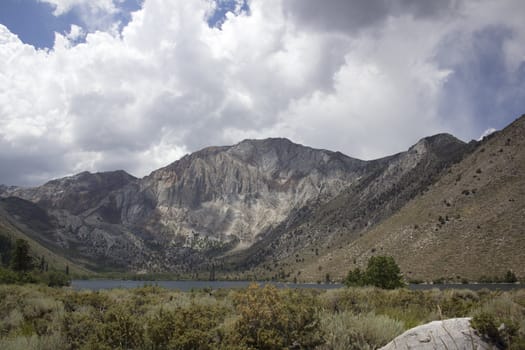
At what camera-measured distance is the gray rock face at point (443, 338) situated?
6.33 meters

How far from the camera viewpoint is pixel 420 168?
18912 cm

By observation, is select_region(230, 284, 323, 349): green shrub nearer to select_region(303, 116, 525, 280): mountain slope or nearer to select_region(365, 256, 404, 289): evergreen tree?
select_region(365, 256, 404, 289): evergreen tree

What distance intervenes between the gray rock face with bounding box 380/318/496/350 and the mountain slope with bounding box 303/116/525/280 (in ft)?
266

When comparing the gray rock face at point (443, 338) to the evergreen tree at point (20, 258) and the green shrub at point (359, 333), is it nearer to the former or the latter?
the green shrub at point (359, 333)

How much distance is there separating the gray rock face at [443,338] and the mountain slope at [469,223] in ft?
266

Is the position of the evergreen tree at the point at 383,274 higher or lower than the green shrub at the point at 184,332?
lower

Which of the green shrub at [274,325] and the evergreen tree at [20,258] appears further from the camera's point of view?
the evergreen tree at [20,258]

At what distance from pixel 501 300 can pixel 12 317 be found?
1761 centimetres

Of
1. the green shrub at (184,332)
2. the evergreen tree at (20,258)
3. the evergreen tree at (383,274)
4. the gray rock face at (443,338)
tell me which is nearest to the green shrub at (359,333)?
the gray rock face at (443,338)

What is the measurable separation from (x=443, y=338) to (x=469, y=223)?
9708cm

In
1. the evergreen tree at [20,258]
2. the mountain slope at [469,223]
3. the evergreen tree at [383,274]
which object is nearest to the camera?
the evergreen tree at [383,274]

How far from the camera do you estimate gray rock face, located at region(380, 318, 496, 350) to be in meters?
6.33

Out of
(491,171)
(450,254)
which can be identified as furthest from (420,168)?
(450,254)

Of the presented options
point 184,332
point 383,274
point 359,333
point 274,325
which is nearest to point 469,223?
point 383,274
